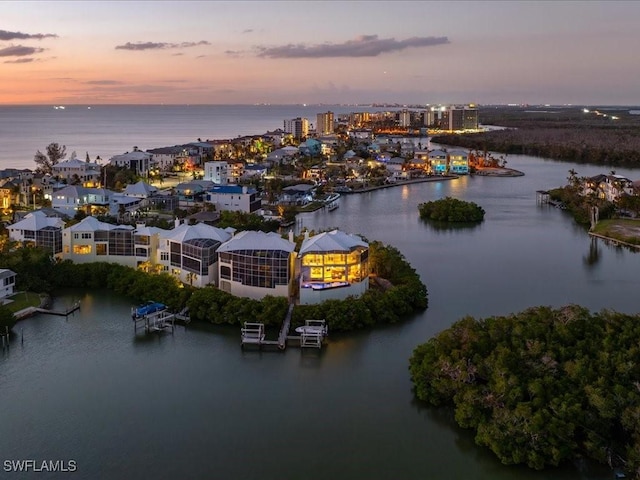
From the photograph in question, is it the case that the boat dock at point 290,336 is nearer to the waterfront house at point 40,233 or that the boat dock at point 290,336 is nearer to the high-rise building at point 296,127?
the waterfront house at point 40,233

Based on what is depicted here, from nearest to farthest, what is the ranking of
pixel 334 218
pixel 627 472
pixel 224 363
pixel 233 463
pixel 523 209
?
pixel 627 472 < pixel 233 463 < pixel 224 363 < pixel 334 218 < pixel 523 209

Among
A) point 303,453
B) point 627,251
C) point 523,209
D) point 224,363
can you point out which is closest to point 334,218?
point 523,209

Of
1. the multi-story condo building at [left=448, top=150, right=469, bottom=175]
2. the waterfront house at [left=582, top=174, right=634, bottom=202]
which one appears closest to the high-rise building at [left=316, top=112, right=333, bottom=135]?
the multi-story condo building at [left=448, top=150, right=469, bottom=175]

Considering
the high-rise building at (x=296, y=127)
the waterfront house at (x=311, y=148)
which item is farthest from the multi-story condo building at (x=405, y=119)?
the waterfront house at (x=311, y=148)

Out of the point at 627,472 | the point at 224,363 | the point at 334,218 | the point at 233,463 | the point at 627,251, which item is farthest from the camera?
the point at 334,218

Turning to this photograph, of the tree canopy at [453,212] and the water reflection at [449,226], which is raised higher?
the tree canopy at [453,212]

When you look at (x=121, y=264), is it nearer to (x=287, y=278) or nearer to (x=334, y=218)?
(x=287, y=278)
